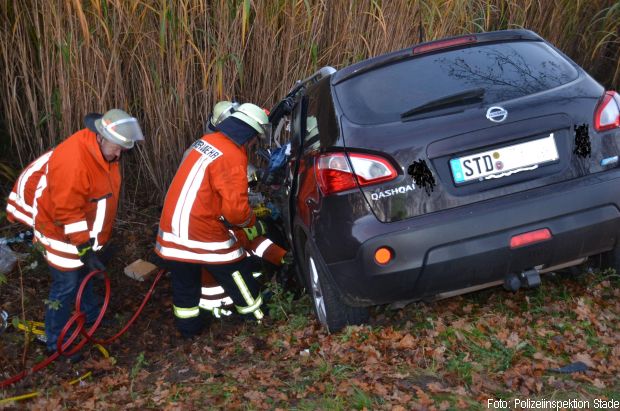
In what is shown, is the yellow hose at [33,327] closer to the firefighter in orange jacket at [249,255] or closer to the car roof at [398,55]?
the firefighter in orange jacket at [249,255]

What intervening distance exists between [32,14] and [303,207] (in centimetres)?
354

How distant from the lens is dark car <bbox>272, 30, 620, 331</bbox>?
11.9 feet

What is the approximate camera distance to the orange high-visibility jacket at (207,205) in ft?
15.5

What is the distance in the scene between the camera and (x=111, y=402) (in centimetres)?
405

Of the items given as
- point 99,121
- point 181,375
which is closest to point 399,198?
point 181,375

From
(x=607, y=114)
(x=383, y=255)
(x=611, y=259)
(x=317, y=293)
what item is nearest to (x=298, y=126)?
(x=317, y=293)

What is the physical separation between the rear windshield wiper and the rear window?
0.11 ft

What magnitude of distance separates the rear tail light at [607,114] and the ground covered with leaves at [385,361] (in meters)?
0.94

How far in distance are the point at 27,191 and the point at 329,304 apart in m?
2.33

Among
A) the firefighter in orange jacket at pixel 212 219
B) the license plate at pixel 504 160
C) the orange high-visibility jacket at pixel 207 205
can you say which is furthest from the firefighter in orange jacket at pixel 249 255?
the license plate at pixel 504 160

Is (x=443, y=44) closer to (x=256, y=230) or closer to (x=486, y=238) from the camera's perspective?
Result: (x=486, y=238)

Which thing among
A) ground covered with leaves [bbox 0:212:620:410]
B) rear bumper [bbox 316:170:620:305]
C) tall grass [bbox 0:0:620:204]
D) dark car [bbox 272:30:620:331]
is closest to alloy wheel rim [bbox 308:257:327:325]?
ground covered with leaves [bbox 0:212:620:410]

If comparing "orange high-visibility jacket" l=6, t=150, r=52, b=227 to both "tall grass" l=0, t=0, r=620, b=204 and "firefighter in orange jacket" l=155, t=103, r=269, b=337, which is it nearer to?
"firefighter in orange jacket" l=155, t=103, r=269, b=337

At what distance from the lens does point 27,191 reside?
16.9 feet
